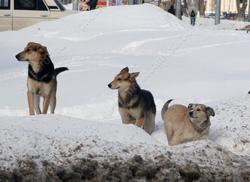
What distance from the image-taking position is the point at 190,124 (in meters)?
9.81

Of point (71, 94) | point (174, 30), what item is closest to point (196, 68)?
point (71, 94)

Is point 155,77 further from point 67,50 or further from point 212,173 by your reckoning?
point 212,173

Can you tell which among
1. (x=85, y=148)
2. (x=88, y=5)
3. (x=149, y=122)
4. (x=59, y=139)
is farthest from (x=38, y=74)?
(x=88, y=5)

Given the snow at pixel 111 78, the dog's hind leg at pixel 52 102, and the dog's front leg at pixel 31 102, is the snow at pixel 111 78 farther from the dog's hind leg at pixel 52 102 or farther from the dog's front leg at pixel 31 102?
the dog's front leg at pixel 31 102

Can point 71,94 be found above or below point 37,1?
below

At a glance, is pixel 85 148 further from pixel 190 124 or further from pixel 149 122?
pixel 149 122

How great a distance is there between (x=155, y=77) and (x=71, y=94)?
2367 millimetres

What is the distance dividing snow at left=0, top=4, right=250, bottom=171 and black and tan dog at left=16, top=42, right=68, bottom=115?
3.03 feet

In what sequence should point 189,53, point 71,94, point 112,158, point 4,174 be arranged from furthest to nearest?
point 189,53 → point 71,94 → point 112,158 → point 4,174

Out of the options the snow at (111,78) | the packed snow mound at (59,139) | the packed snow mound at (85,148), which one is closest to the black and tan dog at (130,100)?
the snow at (111,78)

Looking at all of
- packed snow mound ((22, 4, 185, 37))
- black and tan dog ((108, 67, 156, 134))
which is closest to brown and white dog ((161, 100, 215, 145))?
black and tan dog ((108, 67, 156, 134))

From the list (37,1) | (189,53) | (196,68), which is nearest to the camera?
(196,68)

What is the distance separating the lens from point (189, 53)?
65.2 feet

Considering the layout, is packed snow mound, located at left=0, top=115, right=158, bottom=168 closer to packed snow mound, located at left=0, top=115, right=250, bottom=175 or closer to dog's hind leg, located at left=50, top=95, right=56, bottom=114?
packed snow mound, located at left=0, top=115, right=250, bottom=175
